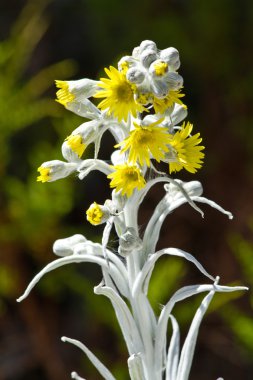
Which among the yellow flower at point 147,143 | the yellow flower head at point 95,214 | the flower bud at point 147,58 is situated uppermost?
the flower bud at point 147,58

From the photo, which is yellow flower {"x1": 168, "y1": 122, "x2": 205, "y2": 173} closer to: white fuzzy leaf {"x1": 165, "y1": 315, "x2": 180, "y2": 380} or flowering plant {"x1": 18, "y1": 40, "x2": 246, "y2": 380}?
flowering plant {"x1": 18, "y1": 40, "x2": 246, "y2": 380}

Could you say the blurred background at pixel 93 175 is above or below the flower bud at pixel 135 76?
below

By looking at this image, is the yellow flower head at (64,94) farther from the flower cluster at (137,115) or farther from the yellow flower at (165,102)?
the yellow flower at (165,102)

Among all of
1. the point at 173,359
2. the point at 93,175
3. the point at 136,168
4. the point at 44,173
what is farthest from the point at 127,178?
the point at 93,175

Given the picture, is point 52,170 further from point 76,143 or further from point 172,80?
point 172,80

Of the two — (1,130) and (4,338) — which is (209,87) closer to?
(1,130)

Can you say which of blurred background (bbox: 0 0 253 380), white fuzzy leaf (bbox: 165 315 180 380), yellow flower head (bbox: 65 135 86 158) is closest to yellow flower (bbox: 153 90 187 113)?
yellow flower head (bbox: 65 135 86 158)

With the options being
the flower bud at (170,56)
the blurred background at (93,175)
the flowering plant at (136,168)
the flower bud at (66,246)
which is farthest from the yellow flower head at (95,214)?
the blurred background at (93,175)
